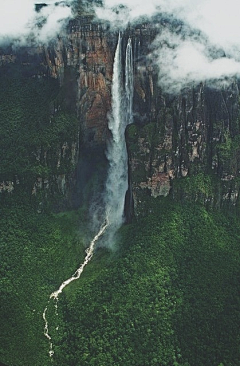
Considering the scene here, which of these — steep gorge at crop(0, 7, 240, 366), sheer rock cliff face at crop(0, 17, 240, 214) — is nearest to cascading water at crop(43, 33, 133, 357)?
steep gorge at crop(0, 7, 240, 366)

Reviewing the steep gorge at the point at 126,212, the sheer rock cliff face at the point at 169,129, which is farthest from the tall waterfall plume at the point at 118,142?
the sheer rock cliff face at the point at 169,129

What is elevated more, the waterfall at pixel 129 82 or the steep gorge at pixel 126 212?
the waterfall at pixel 129 82

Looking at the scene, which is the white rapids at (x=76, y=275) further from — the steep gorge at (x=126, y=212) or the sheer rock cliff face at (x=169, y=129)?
the sheer rock cliff face at (x=169, y=129)

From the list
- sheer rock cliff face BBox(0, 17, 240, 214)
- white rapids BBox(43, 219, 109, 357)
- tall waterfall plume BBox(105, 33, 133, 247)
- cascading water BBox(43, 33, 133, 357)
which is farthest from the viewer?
tall waterfall plume BBox(105, 33, 133, 247)

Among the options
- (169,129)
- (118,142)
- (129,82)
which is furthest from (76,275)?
(129,82)

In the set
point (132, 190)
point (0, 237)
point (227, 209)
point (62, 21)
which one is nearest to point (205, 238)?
point (227, 209)

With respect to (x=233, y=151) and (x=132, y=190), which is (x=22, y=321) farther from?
(x=233, y=151)

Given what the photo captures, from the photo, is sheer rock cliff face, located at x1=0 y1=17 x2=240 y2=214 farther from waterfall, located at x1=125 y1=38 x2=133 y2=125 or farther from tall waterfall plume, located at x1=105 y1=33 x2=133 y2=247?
tall waterfall plume, located at x1=105 y1=33 x2=133 y2=247
